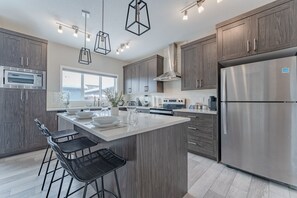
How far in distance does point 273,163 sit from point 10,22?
5.55 meters

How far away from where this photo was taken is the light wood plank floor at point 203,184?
1.69 m

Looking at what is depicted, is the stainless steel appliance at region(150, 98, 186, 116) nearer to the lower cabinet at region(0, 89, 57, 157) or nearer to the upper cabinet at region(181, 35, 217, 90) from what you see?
the upper cabinet at region(181, 35, 217, 90)

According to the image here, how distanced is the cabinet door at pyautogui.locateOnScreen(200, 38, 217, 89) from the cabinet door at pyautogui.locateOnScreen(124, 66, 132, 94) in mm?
2807

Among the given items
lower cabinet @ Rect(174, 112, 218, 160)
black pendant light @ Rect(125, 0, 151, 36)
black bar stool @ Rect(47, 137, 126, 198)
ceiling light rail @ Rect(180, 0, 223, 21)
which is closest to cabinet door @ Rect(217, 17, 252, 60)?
ceiling light rail @ Rect(180, 0, 223, 21)

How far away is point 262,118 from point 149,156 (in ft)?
6.02

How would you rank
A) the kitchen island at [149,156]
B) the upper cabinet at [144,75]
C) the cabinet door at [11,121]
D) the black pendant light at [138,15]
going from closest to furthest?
the kitchen island at [149,156]
the black pendant light at [138,15]
the cabinet door at [11,121]
the upper cabinet at [144,75]

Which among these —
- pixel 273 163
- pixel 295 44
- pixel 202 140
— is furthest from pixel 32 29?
pixel 273 163

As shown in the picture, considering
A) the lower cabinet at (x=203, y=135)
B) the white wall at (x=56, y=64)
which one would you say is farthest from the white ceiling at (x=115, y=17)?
the lower cabinet at (x=203, y=135)

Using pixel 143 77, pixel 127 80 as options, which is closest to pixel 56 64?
pixel 127 80

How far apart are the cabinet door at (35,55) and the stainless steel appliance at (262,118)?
4027 mm

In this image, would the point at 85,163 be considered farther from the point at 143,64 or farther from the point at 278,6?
the point at 143,64

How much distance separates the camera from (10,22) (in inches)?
116

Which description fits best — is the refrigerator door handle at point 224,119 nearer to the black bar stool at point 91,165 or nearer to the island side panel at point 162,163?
the island side panel at point 162,163

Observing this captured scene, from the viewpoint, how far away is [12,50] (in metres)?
2.84
